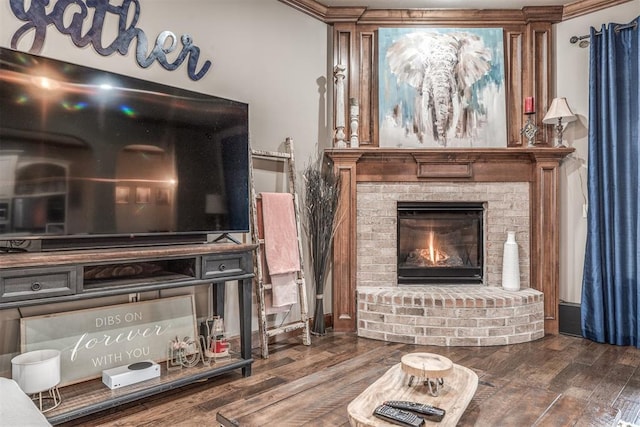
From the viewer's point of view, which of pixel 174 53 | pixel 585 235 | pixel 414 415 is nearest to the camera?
pixel 414 415

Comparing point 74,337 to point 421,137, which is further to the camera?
point 421,137

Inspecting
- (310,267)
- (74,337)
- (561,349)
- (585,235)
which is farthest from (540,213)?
(74,337)

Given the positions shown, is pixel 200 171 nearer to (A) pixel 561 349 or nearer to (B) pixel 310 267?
(B) pixel 310 267

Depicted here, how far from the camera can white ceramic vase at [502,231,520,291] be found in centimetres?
346

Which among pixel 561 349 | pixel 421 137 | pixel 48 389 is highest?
pixel 421 137

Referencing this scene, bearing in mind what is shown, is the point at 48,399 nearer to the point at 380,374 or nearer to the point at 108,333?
the point at 108,333

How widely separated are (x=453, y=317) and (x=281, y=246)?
1.42 meters

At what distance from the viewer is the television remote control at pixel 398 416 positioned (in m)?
1.24

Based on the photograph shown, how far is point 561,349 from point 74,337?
326 cm

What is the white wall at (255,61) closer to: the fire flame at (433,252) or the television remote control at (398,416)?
the fire flame at (433,252)

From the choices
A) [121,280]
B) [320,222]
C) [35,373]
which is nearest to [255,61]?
[320,222]

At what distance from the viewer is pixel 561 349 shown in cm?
312

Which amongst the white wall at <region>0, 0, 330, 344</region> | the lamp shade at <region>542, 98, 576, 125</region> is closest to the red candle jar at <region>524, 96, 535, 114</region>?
the lamp shade at <region>542, 98, 576, 125</region>

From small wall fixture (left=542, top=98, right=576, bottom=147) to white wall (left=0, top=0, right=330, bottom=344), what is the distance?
1852mm
